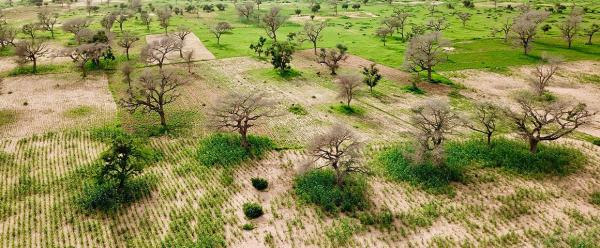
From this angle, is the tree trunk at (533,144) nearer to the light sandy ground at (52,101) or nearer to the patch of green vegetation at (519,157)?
the patch of green vegetation at (519,157)

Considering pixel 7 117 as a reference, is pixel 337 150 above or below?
above

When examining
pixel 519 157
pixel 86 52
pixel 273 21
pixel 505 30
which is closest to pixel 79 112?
pixel 86 52

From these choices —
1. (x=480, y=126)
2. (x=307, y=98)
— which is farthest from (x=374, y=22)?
(x=480, y=126)

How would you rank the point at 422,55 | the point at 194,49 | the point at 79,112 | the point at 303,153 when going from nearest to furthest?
the point at 303,153 → the point at 79,112 → the point at 422,55 → the point at 194,49

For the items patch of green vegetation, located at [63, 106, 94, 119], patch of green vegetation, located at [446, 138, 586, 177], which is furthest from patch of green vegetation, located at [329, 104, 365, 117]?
patch of green vegetation, located at [63, 106, 94, 119]

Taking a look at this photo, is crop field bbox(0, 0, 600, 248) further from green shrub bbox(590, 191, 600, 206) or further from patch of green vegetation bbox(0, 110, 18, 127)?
patch of green vegetation bbox(0, 110, 18, 127)

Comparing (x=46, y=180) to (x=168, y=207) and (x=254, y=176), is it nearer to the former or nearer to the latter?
(x=168, y=207)

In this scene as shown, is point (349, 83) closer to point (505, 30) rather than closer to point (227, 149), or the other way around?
point (227, 149)

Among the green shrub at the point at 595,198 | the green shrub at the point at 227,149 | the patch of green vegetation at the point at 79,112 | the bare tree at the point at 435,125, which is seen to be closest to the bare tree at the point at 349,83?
the bare tree at the point at 435,125
